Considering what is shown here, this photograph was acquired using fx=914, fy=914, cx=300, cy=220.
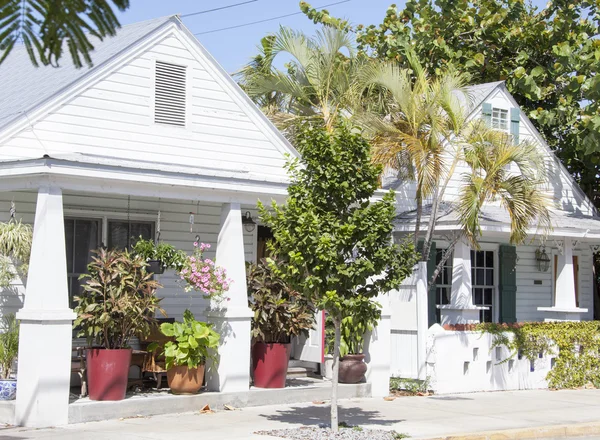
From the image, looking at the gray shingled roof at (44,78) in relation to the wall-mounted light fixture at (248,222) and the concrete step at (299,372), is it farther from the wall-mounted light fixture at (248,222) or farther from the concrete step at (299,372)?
the concrete step at (299,372)

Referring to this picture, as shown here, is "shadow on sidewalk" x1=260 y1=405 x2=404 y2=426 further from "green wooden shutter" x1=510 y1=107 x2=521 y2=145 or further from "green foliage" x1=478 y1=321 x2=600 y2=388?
"green wooden shutter" x1=510 y1=107 x2=521 y2=145

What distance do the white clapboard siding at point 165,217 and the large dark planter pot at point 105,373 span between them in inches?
64.2

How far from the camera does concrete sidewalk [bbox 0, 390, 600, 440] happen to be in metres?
10.6

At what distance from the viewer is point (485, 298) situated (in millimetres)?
19109

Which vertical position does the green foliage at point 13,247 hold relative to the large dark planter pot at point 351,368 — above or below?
above

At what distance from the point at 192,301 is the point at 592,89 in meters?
9.44

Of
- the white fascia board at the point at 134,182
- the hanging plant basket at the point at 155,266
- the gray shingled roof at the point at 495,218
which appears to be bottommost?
the hanging plant basket at the point at 155,266

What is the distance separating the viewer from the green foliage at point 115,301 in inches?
456

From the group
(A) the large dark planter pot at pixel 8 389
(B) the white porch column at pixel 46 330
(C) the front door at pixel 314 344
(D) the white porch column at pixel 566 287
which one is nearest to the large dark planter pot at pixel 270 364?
(C) the front door at pixel 314 344

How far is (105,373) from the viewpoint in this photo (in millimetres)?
11547

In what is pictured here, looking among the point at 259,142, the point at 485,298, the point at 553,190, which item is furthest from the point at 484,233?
the point at 259,142

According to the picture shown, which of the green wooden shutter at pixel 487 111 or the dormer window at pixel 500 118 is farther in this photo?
the dormer window at pixel 500 118

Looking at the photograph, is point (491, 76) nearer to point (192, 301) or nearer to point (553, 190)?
point (553, 190)

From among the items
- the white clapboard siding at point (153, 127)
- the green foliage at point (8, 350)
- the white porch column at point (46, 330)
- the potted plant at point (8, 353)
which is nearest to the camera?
the white porch column at point (46, 330)
